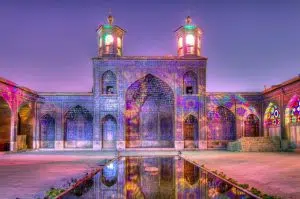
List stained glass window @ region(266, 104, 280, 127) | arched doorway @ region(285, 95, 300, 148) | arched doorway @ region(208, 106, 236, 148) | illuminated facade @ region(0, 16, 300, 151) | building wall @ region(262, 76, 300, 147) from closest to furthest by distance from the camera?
building wall @ region(262, 76, 300, 147) < arched doorway @ region(285, 95, 300, 148) < stained glass window @ region(266, 104, 280, 127) < illuminated facade @ region(0, 16, 300, 151) < arched doorway @ region(208, 106, 236, 148)

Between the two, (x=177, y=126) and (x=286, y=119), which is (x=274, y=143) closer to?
(x=286, y=119)

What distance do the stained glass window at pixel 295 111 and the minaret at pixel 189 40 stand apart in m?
7.72

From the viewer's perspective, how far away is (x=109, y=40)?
27.2 metres

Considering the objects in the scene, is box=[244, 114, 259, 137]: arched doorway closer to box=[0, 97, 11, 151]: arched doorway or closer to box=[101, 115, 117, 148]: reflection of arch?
box=[101, 115, 117, 148]: reflection of arch

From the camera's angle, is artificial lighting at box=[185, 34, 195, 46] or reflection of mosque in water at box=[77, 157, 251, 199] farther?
artificial lighting at box=[185, 34, 195, 46]

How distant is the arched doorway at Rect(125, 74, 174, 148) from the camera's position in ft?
90.7

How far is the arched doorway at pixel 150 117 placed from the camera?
27656 mm

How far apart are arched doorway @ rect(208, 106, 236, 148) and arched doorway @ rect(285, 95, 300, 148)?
4881 millimetres

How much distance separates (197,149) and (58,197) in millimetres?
19665

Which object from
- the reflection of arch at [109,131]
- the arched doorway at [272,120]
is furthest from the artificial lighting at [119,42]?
the arched doorway at [272,120]

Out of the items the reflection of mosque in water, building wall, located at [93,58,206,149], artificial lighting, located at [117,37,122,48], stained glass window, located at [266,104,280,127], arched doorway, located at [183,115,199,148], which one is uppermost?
artificial lighting, located at [117,37,122,48]

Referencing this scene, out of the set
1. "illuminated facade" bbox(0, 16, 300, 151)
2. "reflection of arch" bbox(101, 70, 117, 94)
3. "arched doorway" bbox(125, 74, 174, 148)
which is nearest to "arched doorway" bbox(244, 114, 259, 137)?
"illuminated facade" bbox(0, 16, 300, 151)

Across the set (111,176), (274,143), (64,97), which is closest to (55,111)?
(64,97)

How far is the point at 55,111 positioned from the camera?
26.9m
